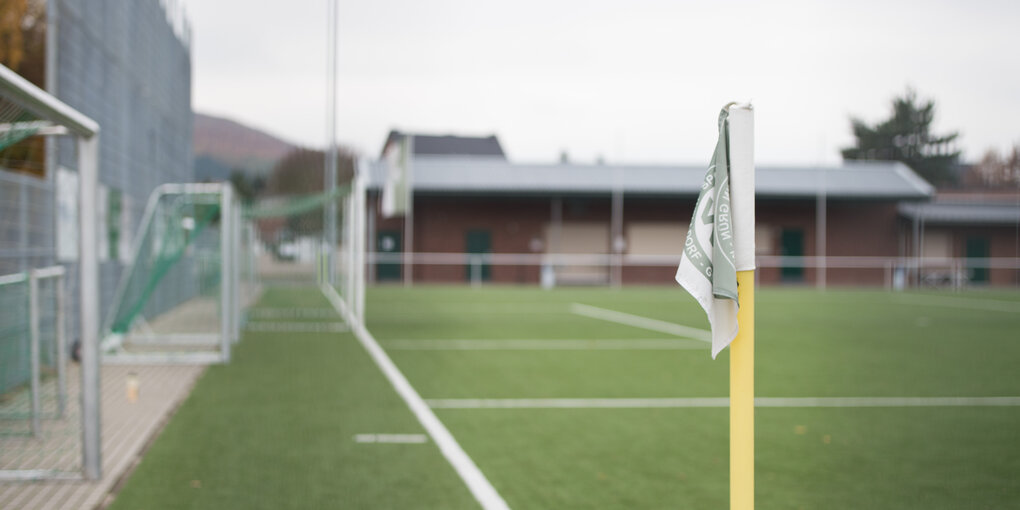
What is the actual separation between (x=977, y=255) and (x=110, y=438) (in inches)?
1623

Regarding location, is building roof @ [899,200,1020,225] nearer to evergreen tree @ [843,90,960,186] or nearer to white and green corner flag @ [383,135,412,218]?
white and green corner flag @ [383,135,412,218]

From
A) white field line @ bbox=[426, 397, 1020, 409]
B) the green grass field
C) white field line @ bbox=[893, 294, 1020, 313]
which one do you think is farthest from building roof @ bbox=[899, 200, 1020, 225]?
white field line @ bbox=[426, 397, 1020, 409]

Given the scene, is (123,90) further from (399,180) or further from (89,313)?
(89,313)

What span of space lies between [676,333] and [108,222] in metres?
9.21

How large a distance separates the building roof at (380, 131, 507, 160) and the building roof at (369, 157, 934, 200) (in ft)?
104

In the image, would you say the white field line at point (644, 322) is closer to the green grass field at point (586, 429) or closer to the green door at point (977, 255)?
the green grass field at point (586, 429)

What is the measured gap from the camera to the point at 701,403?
363 inches

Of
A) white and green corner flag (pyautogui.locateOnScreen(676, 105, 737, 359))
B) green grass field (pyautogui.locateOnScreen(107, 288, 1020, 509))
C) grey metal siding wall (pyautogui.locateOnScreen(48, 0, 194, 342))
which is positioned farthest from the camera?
grey metal siding wall (pyautogui.locateOnScreen(48, 0, 194, 342))

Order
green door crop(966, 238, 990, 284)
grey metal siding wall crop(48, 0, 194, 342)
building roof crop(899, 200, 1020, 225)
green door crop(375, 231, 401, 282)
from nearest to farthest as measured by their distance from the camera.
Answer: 1. grey metal siding wall crop(48, 0, 194, 342)
2. green door crop(375, 231, 401, 282)
3. building roof crop(899, 200, 1020, 225)
4. green door crop(966, 238, 990, 284)

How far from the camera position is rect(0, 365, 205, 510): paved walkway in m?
5.63

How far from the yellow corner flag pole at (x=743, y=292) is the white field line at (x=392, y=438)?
4.05 meters

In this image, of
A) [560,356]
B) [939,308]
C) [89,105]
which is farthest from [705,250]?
[939,308]

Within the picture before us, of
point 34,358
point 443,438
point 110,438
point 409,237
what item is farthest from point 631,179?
point 34,358

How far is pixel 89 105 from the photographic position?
12.6 m
